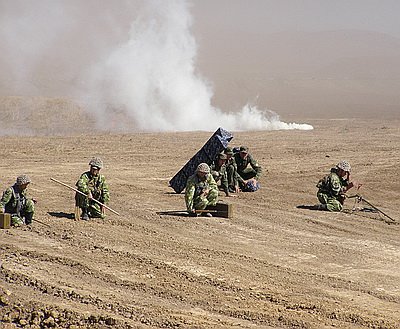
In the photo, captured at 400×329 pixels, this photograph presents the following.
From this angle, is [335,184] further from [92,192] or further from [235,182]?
[92,192]

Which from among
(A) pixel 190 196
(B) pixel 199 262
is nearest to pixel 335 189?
(A) pixel 190 196

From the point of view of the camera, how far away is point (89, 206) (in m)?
14.0

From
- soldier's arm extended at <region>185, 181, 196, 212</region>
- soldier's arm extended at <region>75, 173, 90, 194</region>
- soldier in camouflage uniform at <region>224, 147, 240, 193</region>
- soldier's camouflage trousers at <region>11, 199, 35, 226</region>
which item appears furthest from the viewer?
soldier in camouflage uniform at <region>224, 147, 240, 193</region>

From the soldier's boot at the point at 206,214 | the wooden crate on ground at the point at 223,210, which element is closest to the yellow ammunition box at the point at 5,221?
the soldier's boot at the point at 206,214

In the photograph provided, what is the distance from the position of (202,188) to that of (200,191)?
6 centimetres

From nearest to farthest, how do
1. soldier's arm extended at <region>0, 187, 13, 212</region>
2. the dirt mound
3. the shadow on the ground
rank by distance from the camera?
soldier's arm extended at <region>0, 187, 13, 212</region> < the shadow on the ground < the dirt mound

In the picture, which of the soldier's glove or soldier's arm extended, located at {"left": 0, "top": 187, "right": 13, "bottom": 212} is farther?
the soldier's glove

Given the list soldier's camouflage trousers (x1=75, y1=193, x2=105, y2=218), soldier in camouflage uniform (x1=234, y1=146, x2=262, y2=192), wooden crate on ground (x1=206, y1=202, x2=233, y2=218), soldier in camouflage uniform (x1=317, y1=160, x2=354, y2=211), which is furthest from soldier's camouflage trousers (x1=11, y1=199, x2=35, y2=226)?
soldier in camouflage uniform (x1=234, y1=146, x2=262, y2=192)

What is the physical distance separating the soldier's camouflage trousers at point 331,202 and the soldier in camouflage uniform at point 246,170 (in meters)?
2.55

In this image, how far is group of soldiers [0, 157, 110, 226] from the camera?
41.8 ft

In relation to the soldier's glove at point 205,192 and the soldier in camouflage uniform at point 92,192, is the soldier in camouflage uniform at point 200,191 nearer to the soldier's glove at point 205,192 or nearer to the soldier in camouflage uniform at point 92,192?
the soldier's glove at point 205,192

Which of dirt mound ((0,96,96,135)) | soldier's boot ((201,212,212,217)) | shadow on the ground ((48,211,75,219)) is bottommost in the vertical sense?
shadow on the ground ((48,211,75,219))

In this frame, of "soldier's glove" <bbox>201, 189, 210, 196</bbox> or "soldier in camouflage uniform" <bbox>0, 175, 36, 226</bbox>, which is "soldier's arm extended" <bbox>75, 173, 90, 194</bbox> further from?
"soldier's glove" <bbox>201, 189, 210, 196</bbox>

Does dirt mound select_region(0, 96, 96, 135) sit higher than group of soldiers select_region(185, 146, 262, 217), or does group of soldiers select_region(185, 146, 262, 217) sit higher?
dirt mound select_region(0, 96, 96, 135)
